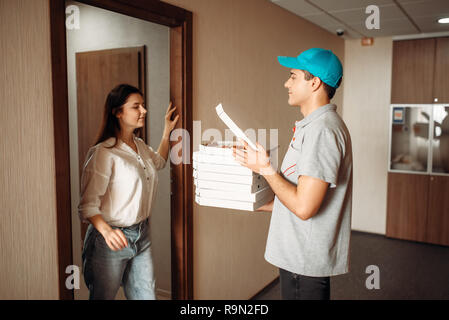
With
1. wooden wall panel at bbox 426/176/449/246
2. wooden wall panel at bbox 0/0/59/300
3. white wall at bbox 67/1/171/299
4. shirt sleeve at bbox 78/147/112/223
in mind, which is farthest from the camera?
wooden wall panel at bbox 426/176/449/246

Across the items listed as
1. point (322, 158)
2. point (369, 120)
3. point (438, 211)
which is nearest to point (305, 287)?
point (322, 158)

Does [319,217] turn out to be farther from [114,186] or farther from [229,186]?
[114,186]

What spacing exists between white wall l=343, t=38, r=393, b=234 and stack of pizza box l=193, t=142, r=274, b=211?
3696mm

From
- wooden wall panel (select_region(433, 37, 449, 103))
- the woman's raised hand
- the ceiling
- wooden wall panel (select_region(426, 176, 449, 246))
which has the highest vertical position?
the ceiling

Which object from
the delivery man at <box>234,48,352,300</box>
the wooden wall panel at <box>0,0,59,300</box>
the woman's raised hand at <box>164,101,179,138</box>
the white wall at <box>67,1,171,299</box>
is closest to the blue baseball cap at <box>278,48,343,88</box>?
the delivery man at <box>234,48,352,300</box>

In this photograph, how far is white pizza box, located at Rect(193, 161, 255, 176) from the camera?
1480 millimetres

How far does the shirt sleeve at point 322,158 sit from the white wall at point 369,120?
3656 millimetres

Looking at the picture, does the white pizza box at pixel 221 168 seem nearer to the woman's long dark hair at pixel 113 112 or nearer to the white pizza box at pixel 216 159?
the white pizza box at pixel 216 159

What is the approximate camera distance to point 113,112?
2.05 m

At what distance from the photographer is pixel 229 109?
2.66m

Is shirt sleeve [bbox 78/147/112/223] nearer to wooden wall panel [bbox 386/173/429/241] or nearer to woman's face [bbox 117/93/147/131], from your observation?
woman's face [bbox 117/93/147/131]

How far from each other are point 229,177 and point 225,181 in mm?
25
